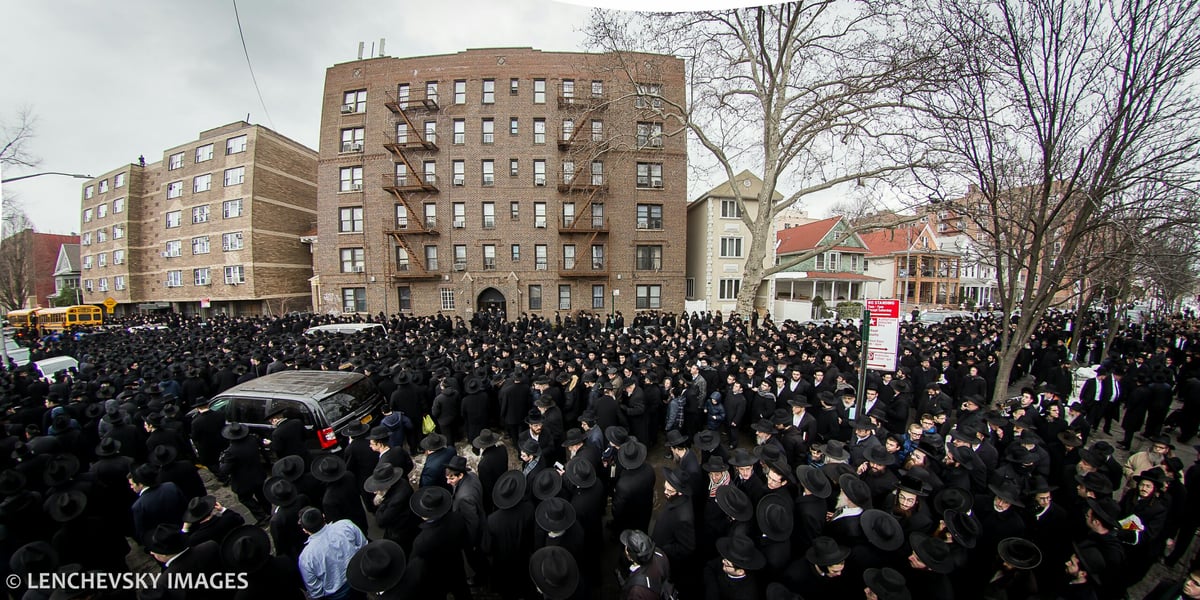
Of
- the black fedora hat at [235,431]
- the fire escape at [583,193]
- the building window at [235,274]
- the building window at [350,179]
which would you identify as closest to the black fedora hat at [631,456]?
the black fedora hat at [235,431]

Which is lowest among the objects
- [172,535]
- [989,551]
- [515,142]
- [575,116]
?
[989,551]

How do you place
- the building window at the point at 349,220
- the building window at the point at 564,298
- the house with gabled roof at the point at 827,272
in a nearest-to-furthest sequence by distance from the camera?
the building window at the point at 349,220
the building window at the point at 564,298
the house with gabled roof at the point at 827,272

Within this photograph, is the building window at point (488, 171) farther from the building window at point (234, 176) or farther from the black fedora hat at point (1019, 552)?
the black fedora hat at point (1019, 552)

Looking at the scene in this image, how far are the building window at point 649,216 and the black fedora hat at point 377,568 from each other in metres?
22.4

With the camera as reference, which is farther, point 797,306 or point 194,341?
point 797,306

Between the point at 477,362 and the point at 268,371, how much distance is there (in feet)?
16.1

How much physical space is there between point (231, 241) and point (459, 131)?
18.6m

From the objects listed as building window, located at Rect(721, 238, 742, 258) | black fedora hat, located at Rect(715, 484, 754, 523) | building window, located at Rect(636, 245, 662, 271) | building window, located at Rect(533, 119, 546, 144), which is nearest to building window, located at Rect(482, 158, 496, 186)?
building window, located at Rect(533, 119, 546, 144)

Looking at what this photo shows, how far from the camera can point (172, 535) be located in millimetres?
2746

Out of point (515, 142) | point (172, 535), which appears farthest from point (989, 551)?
point (515, 142)

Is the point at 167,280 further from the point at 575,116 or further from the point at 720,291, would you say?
the point at 720,291

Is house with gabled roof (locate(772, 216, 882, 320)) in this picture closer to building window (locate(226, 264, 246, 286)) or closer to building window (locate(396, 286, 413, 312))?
building window (locate(396, 286, 413, 312))

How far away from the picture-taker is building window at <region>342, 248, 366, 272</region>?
23750mm

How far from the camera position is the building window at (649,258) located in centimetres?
2389
